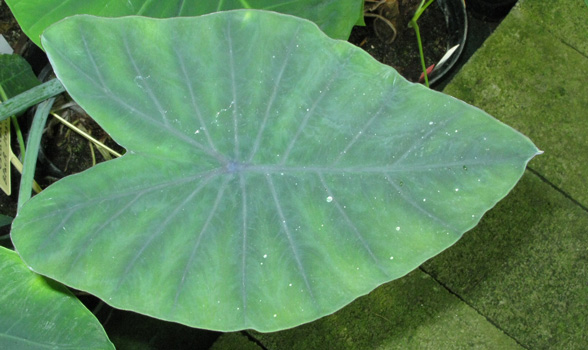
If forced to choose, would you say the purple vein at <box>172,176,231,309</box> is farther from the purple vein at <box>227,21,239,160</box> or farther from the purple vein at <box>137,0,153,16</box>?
the purple vein at <box>137,0,153,16</box>

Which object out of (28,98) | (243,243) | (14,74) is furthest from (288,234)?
(14,74)

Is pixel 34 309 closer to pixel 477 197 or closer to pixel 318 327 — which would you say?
pixel 477 197

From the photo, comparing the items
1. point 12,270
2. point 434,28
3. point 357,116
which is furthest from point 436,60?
point 12,270

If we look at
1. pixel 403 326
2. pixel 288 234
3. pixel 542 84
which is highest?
pixel 288 234

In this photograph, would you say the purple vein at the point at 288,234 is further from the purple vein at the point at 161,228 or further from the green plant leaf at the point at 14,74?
the green plant leaf at the point at 14,74

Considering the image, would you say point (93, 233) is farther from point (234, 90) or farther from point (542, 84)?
point (542, 84)
